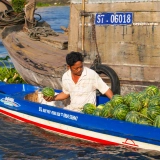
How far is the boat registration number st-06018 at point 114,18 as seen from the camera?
984 centimetres

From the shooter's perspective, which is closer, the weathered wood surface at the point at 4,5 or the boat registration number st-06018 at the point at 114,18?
the boat registration number st-06018 at the point at 114,18

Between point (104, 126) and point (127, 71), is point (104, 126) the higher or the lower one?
the lower one

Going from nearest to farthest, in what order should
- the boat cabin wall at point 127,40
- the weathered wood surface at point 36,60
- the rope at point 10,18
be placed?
the boat cabin wall at point 127,40, the weathered wood surface at point 36,60, the rope at point 10,18

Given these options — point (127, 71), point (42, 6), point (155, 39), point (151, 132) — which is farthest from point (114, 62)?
point (42, 6)

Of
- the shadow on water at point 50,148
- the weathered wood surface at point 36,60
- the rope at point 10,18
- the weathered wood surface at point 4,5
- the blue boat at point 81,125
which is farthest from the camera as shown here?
the weathered wood surface at point 4,5

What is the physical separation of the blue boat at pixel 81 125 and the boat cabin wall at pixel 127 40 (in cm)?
103

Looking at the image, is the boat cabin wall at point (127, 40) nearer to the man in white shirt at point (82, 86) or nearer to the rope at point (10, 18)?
the man in white shirt at point (82, 86)

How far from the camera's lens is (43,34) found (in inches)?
526

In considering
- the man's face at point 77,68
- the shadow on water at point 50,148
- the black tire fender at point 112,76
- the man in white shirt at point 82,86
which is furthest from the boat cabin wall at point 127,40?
the shadow on water at point 50,148

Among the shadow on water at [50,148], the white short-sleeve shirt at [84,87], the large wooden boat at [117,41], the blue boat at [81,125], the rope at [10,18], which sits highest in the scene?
the rope at [10,18]

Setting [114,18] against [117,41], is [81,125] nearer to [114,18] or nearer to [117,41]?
[117,41]

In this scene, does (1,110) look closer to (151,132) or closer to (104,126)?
(104,126)

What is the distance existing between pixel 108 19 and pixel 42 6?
38003mm

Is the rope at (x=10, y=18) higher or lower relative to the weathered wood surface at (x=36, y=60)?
higher
